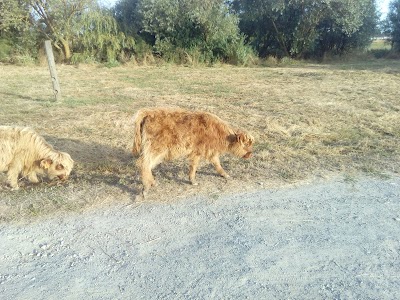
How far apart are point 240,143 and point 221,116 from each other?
4.48 meters

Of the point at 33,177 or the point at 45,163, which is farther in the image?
the point at 33,177

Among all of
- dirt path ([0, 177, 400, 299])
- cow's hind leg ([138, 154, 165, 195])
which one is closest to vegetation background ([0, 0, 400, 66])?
cow's hind leg ([138, 154, 165, 195])

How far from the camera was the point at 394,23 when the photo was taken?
31609 mm

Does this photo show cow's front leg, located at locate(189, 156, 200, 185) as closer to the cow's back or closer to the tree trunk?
the cow's back

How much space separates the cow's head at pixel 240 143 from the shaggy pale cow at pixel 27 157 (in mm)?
2707

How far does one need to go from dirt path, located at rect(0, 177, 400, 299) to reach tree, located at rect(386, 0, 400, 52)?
31253 mm

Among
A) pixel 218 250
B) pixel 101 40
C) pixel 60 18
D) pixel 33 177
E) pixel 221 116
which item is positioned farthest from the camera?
pixel 101 40

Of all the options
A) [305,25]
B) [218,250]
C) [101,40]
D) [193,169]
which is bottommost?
[218,250]

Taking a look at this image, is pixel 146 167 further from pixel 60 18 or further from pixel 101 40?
pixel 101 40

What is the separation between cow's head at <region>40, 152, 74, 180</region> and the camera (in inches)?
227

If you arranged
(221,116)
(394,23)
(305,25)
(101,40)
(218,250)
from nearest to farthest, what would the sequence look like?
(218,250), (221,116), (101,40), (305,25), (394,23)

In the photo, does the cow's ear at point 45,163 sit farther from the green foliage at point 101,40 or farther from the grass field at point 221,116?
A: the green foliage at point 101,40

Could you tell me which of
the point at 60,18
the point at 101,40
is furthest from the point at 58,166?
the point at 101,40

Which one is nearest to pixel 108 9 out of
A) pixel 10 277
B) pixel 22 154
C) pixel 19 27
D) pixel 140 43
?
pixel 140 43
